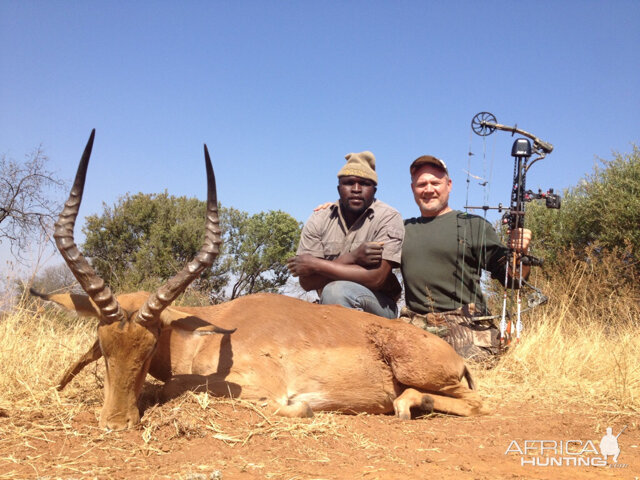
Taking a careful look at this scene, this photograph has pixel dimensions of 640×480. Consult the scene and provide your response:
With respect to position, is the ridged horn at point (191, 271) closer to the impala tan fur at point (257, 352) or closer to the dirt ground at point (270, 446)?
the impala tan fur at point (257, 352)

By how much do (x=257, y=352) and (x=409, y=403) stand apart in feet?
4.77

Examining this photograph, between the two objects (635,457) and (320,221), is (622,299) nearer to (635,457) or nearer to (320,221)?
(320,221)

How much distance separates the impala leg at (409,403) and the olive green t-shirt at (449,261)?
2.37 meters

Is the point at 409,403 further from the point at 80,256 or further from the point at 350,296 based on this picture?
the point at 80,256

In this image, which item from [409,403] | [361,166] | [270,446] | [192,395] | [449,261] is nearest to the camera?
[270,446]

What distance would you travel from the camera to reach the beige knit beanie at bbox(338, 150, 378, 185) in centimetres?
704

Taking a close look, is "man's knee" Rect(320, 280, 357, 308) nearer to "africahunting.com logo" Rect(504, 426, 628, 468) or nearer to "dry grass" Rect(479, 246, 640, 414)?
"dry grass" Rect(479, 246, 640, 414)

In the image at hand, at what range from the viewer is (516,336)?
24.6 ft

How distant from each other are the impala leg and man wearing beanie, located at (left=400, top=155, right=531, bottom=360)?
199 cm

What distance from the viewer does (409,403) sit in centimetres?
489

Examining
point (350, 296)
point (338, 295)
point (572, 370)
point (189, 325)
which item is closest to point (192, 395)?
point (189, 325)

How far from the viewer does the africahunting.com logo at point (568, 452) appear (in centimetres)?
357

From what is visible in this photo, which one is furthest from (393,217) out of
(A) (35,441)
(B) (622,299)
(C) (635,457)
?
(B) (622,299)

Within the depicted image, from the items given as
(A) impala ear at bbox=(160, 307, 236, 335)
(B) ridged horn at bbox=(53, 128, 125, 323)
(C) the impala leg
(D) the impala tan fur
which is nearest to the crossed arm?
(D) the impala tan fur
